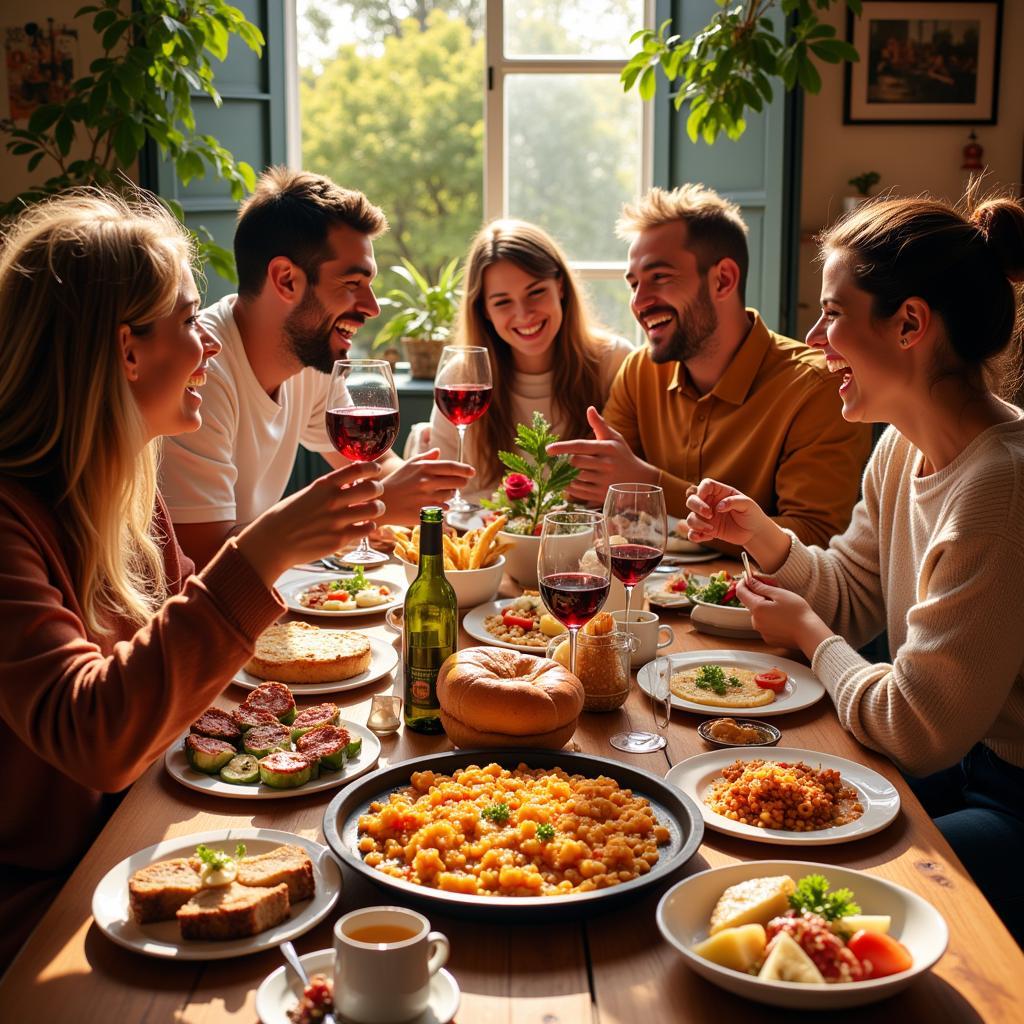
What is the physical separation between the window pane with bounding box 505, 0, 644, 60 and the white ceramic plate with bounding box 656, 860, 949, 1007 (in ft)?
13.8

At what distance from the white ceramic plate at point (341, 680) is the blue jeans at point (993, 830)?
2.76 feet

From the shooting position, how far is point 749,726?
1.52 metres

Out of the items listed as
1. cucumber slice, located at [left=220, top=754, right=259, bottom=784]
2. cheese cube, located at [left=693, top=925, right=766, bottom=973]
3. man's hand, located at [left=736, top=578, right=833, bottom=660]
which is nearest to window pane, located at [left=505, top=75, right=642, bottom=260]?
man's hand, located at [left=736, top=578, right=833, bottom=660]

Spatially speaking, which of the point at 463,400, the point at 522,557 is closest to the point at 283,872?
the point at 522,557

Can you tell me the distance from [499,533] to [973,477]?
89cm

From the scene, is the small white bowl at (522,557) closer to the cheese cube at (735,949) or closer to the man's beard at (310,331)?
the man's beard at (310,331)

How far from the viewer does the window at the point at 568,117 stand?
4.66 m

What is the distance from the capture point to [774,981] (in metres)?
0.92

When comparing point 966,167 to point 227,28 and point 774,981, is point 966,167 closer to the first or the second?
point 227,28

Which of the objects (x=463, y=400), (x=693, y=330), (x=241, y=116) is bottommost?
(x=463, y=400)

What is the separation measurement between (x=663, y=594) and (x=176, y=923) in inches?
48.7

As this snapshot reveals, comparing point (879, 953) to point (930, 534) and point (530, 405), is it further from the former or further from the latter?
point (530, 405)

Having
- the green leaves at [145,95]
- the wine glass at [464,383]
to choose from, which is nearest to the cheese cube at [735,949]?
the wine glass at [464,383]

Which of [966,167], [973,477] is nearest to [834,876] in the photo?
[973,477]
